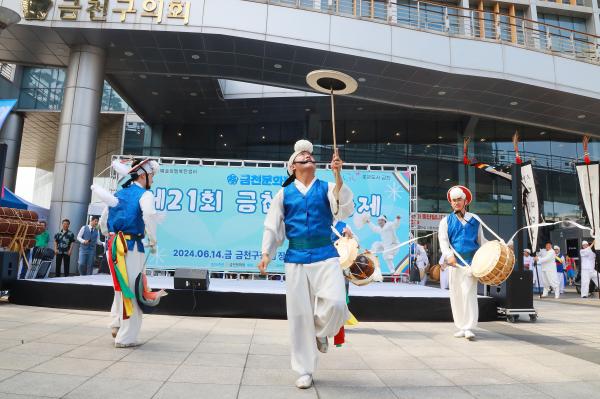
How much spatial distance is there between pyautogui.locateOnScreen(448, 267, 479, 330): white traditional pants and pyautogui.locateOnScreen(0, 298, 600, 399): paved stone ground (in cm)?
27

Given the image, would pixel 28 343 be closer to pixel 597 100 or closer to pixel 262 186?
pixel 262 186

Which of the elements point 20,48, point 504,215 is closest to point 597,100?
point 504,215

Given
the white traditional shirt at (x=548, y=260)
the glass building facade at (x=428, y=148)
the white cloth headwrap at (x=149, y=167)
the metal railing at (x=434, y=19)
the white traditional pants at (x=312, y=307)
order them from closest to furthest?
the white traditional pants at (x=312, y=307), the white cloth headwrap at (x=149, y=167), the white traditional shirt at (x=548, y=260), the metal railing at (x=434, y=19), the glass building facade at (x=428, y=148)

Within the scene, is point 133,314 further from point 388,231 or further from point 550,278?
point 550,278

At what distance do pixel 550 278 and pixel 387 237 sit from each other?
5299mm

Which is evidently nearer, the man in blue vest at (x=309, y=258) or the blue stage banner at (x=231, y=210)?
the man in blue vest at (x=309, y=258)

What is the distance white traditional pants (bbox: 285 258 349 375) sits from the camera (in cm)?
310

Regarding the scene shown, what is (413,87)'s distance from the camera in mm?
15008

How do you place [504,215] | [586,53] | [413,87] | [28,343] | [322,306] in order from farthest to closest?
[504,215] < [586,53] < [413,87] < [28,343] < [322,306]

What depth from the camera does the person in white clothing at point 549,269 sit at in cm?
1227

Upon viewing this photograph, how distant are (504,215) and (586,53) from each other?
24.4 ft

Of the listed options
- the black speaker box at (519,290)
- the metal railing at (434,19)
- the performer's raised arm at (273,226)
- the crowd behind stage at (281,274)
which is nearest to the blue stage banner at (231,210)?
the crowd behind stage at (281,274)

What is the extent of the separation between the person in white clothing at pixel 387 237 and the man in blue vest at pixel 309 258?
8.32 m

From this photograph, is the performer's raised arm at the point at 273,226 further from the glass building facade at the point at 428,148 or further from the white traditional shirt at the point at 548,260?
the glass building facade at the point at 428,148
